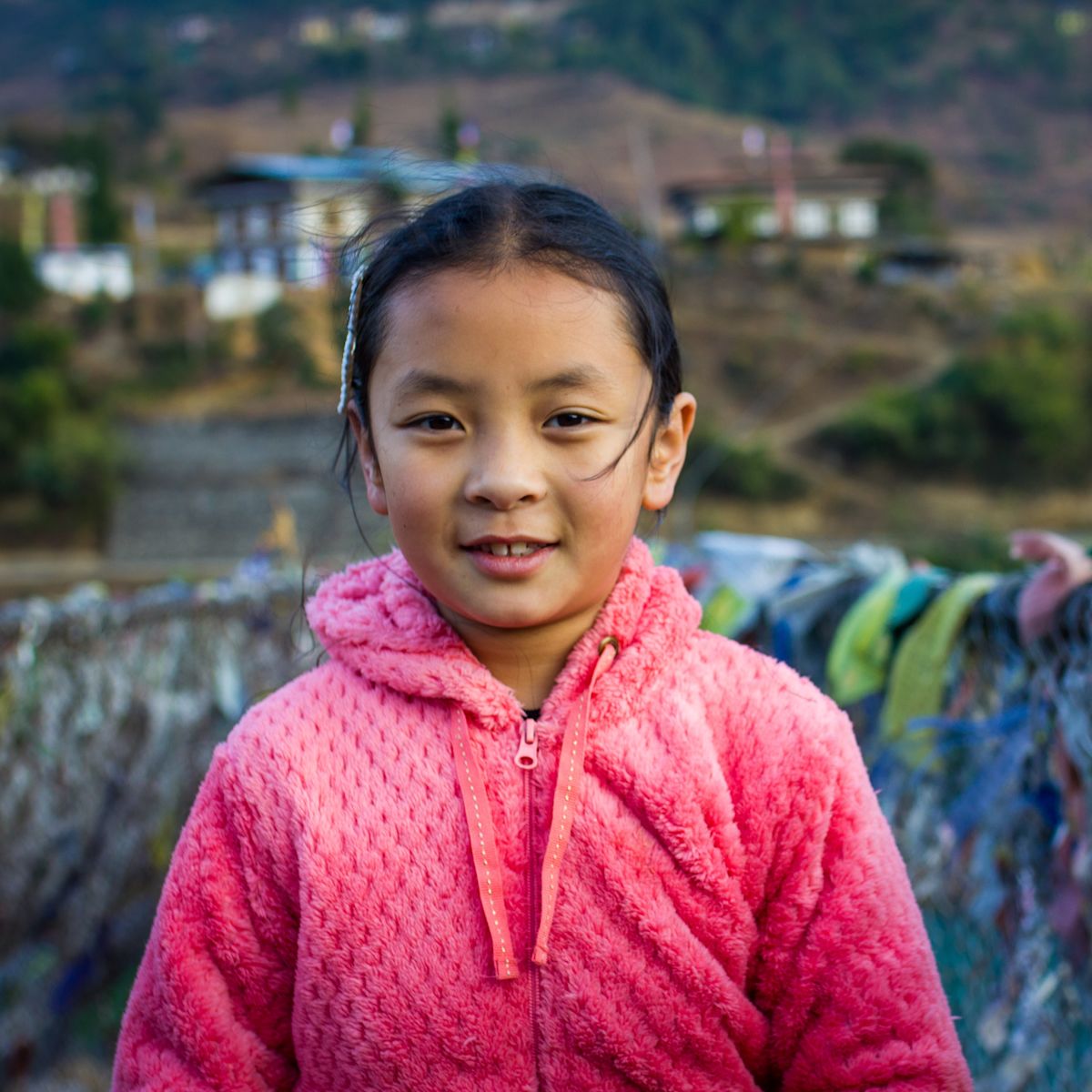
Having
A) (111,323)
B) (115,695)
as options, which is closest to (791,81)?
(111,323)

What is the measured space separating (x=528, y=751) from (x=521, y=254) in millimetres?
487

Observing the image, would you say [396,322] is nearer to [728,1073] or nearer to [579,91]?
[728,1073]

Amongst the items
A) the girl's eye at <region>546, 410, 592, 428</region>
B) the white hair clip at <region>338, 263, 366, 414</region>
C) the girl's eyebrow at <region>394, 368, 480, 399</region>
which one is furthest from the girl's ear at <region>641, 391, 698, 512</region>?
the white hair clip at <region>338, 263, 366, 414</region>

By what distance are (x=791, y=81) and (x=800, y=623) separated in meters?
74.8

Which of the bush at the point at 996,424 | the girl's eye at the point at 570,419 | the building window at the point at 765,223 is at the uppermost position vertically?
the building window at the point at 765,223

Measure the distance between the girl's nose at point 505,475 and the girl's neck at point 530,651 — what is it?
0.18 metres

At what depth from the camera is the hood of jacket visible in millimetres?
1324

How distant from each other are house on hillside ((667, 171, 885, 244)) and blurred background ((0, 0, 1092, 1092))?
15 cm

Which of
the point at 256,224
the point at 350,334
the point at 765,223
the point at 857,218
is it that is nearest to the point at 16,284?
the point at 256,224

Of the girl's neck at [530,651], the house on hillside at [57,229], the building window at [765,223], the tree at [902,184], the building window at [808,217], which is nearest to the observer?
the girl's neck at [530,651]

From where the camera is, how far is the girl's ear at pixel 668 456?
4.52 ft

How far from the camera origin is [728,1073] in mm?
1278

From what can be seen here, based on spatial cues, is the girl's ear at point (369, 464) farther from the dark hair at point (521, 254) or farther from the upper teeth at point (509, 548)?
the upper teeth at point (509, 548)

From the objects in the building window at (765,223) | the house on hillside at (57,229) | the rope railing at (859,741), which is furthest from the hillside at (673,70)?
the rope railing at (859,741)
